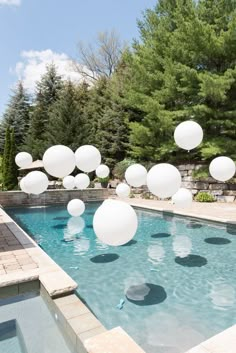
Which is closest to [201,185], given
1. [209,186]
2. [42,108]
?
[209,186]

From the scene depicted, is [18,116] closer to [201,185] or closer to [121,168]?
[121,168]

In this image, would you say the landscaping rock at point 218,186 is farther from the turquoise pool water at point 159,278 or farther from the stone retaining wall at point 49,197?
the stone retaining wall at point 49,197

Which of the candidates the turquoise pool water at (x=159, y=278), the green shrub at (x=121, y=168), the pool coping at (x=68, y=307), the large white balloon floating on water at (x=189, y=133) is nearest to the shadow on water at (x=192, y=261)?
the turquoise pool water at (x=159, y=278)

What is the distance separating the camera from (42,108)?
23.8 m

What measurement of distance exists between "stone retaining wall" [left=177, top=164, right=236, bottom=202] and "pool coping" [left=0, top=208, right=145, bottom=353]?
33.7ft

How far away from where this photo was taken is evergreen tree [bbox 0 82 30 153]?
2562 centimetres

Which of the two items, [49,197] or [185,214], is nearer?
[185,214]

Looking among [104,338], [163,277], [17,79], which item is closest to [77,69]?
[17,79]

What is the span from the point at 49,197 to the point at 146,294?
10.4 m

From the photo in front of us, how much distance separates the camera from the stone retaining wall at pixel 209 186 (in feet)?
42.2

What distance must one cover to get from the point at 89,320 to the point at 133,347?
90cm

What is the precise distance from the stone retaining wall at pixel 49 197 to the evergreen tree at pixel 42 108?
26.4 ft

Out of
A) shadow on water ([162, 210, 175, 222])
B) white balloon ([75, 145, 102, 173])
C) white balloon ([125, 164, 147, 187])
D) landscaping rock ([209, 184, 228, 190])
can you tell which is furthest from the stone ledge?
landscaping rock ([209, 184, 228, 190])

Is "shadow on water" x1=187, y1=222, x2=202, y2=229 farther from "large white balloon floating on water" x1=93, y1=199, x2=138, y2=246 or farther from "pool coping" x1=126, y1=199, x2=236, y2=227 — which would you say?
"large white balloon floating on water" x1=93, y1=199, x2=138, y2=246
